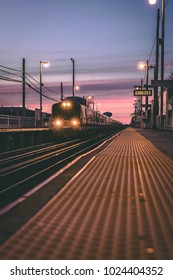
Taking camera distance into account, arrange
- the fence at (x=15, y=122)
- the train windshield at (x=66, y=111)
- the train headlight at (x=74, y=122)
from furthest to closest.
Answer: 1. the train windshield at (x=66, y=111)
2. the train headlight at (x=74, y=122)
3. the fence at (x=15, y=122)

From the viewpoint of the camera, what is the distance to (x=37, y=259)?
11.0 feet

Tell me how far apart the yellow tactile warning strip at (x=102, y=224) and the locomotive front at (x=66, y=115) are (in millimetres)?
27221

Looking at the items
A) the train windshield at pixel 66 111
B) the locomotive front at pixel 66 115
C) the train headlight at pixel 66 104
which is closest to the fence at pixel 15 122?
the locomotive front at pixel 66 115

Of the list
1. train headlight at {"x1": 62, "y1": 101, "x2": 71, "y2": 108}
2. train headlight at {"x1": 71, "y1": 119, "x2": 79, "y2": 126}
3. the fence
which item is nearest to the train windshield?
train headlight at {"x1": 62, "y1": 101, "x2": 71, "y2": 108}

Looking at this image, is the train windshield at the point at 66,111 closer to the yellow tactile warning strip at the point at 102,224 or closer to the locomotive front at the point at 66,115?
the locomotive front at the point at 66,115

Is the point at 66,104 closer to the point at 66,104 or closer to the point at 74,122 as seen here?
the point at 66,104

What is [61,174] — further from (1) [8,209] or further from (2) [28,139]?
(2) [28,139]

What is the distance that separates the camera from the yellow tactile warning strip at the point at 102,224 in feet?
11.7

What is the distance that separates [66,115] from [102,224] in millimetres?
31399

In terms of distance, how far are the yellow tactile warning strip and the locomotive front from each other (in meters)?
27.2

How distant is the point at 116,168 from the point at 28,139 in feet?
59.3

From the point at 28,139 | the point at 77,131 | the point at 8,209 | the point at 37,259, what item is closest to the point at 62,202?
the point at 8,209

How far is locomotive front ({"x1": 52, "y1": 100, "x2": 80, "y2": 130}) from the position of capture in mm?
35031

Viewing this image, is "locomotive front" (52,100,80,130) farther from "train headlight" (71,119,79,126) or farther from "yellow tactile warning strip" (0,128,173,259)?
"yellow tactile warning strip" (0,128,173,259)
